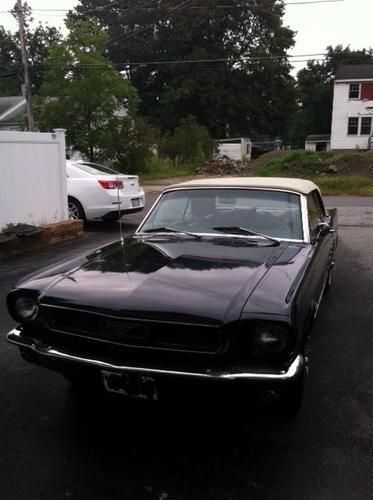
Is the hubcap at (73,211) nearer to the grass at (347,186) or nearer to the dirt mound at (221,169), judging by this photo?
the grass at (347,186)

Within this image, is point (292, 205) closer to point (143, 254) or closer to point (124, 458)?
point (143, 254)

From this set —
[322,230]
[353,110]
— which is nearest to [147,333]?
[322,230]

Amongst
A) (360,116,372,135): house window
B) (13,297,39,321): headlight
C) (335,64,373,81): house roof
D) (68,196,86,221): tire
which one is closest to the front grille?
(13,297,39,321): headlight

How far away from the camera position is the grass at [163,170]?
27.5 m

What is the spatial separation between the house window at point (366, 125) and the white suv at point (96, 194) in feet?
107

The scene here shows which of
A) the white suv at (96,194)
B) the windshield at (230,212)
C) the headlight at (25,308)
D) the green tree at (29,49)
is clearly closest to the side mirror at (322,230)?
the windshield at (230,212)

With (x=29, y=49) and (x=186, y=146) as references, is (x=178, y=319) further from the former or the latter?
(x=29, y=49)

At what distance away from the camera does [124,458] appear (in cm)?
278

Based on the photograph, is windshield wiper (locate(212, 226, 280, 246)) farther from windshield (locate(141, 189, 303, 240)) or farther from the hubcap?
the hubcap

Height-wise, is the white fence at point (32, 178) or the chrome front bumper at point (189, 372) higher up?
the white fence at point (32, 178)

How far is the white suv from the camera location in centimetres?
1037

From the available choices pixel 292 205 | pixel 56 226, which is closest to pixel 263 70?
pixel 56 226

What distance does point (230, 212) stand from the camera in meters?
4.25

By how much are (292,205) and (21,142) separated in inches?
223
